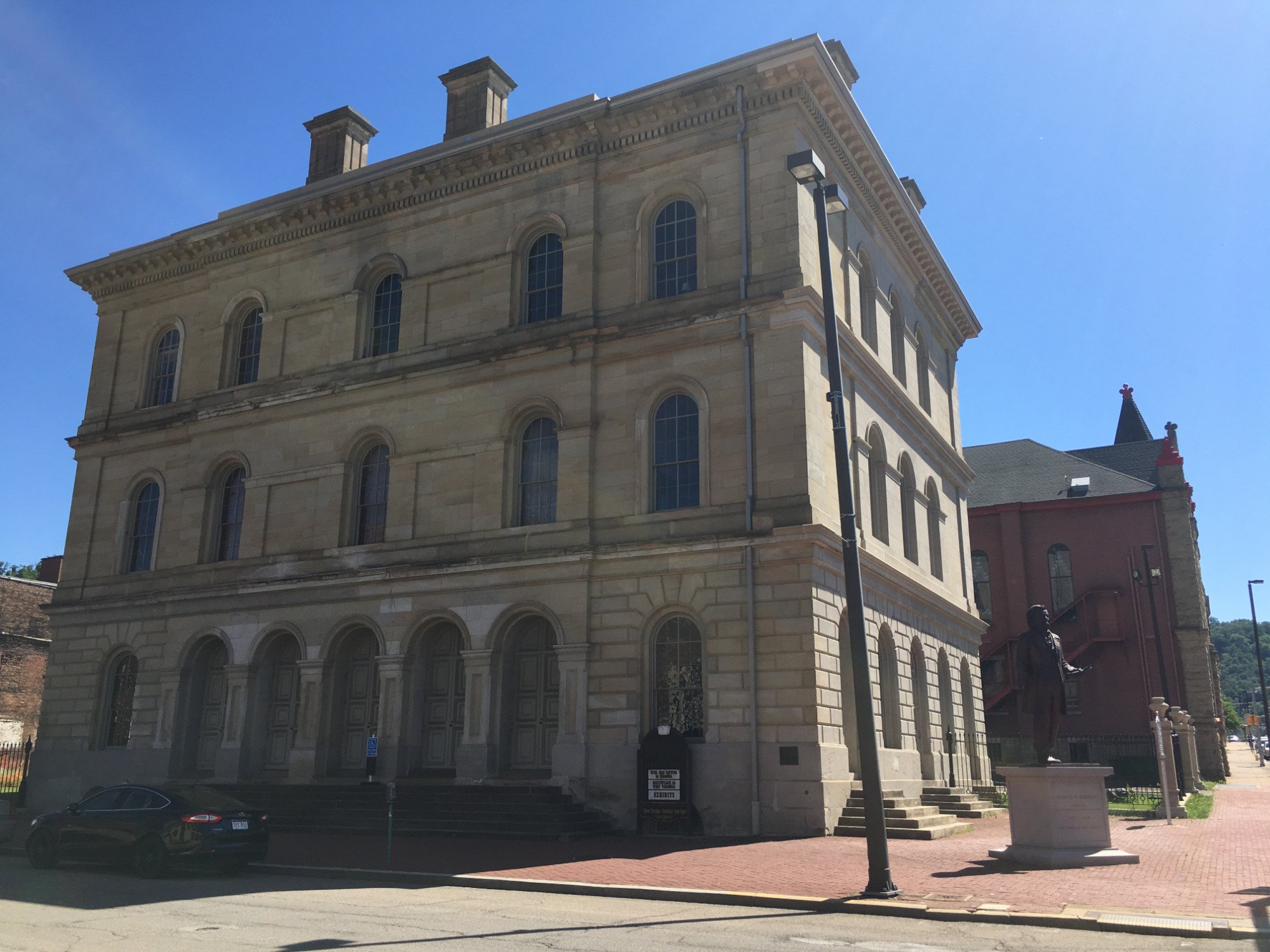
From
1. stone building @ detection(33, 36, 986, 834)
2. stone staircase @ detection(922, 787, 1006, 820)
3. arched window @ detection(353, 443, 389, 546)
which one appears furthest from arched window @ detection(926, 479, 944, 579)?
arched window @ detection(353, 443, 389, 546)

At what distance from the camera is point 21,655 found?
44562 mm

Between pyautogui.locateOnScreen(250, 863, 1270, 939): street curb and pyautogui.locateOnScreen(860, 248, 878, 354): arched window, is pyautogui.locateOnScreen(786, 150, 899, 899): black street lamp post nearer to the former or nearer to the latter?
pyautogui.locateOnScreen(250, 863, 1270, 939): street curb

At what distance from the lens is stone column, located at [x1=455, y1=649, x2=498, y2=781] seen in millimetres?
22609

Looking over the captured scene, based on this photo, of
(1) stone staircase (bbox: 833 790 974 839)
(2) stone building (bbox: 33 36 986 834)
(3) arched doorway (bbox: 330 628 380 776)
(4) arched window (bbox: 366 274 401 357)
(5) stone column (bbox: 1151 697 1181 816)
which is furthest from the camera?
(4) arched window (bbox: 366 274 401 357)

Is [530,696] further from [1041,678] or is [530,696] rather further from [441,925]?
[441,925]

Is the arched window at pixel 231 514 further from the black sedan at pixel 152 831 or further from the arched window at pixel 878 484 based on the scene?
the arched window at pixel 878 484

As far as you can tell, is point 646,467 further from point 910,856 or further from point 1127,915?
point 1127,915

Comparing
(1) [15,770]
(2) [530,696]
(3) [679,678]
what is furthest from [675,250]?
(1) [15,770]

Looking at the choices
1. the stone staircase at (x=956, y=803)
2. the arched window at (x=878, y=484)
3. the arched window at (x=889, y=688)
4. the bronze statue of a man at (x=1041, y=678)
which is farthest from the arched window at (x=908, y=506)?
the bronze statue of a man at (x=1041, y=678)

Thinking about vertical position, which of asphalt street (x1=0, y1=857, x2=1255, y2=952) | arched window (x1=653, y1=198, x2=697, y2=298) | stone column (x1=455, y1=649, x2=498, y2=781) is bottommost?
asphalt street (x1=0, y1=857, x2=1255, y2=952)

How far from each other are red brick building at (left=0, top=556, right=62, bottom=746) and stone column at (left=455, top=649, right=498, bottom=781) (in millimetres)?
27826

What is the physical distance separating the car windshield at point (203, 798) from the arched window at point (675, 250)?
543 inches

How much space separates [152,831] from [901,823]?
1267 cm

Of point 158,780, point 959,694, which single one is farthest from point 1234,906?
point 158,780
